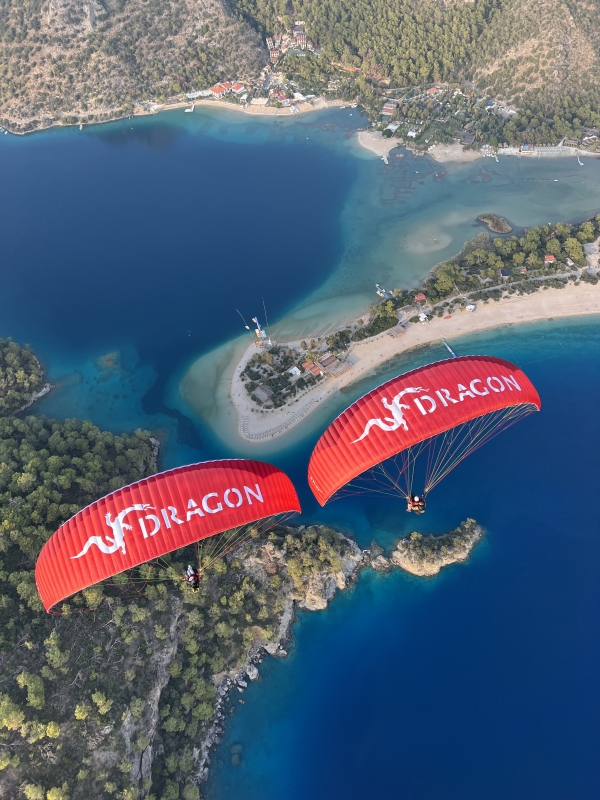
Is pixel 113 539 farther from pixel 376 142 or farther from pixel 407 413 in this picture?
pixel 376 142

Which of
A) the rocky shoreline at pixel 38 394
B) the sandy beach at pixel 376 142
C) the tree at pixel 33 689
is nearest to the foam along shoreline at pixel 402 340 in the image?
the rocky shoreline at pixel 38 394

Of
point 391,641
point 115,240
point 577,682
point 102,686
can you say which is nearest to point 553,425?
point 577,682

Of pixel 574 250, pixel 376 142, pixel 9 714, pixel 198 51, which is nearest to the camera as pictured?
pixel 9 714

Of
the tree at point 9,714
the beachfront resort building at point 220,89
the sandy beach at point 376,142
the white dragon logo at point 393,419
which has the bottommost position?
the tree at point 9,714

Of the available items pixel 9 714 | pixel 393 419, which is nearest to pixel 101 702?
pixel 9 714

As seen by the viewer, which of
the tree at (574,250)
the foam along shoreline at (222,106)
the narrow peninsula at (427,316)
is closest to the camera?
the narrow peninsula at (427,316)

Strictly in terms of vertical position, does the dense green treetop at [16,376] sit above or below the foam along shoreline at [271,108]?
below

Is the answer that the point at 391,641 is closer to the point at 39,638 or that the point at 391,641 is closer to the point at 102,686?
the point at 102,686

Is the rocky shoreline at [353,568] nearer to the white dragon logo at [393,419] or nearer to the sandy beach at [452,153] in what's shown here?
the white dragon logo at [393,419]
